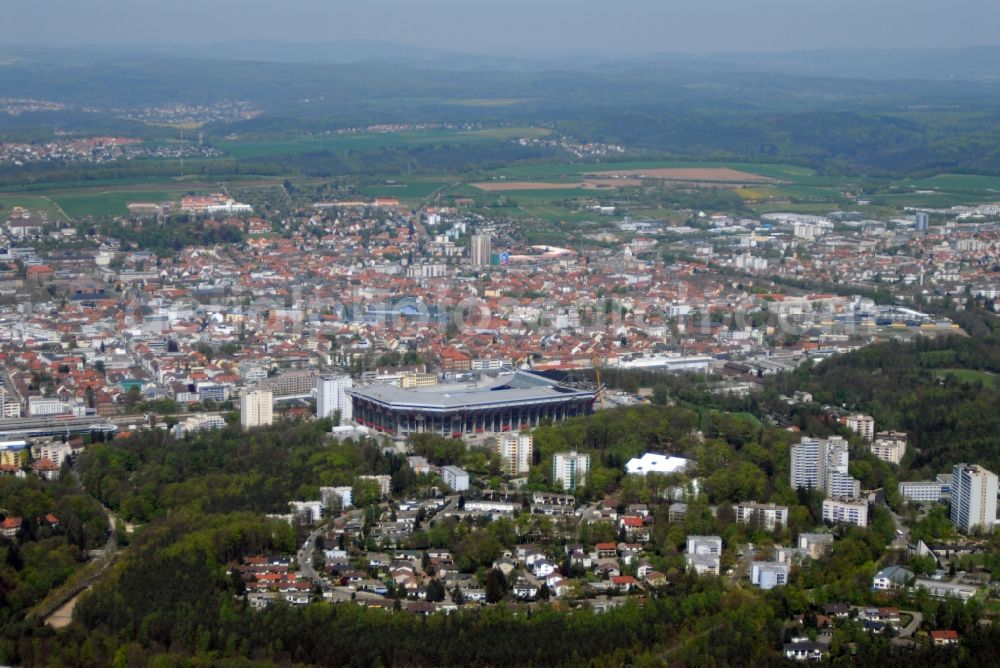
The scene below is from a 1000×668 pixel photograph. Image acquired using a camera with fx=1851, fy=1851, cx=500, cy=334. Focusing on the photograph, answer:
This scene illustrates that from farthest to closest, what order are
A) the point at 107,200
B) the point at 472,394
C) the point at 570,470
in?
1. the point at 107,200
2. the point at 472,394
3. the point at 570,470

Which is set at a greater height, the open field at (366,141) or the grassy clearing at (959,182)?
the grassy clearing at (959,182)

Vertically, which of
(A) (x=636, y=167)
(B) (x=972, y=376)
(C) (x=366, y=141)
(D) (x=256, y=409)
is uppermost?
(D) (x=256, y=409)

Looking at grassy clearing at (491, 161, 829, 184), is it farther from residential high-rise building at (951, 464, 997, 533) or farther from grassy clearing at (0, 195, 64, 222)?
residential high-rise building at (951, 464, 997, 533)

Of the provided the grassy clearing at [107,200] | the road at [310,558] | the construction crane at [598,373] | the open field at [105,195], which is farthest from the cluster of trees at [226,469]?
the grassy clearing at [107,200]

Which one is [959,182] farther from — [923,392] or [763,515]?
[763,515]

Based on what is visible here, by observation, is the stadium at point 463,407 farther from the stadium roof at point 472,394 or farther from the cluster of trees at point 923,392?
the cluster of trees at point 923,392

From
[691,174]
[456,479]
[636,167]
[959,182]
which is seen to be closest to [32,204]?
[691,174]

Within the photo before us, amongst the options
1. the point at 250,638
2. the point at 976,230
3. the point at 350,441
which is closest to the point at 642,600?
the point at 250,638
